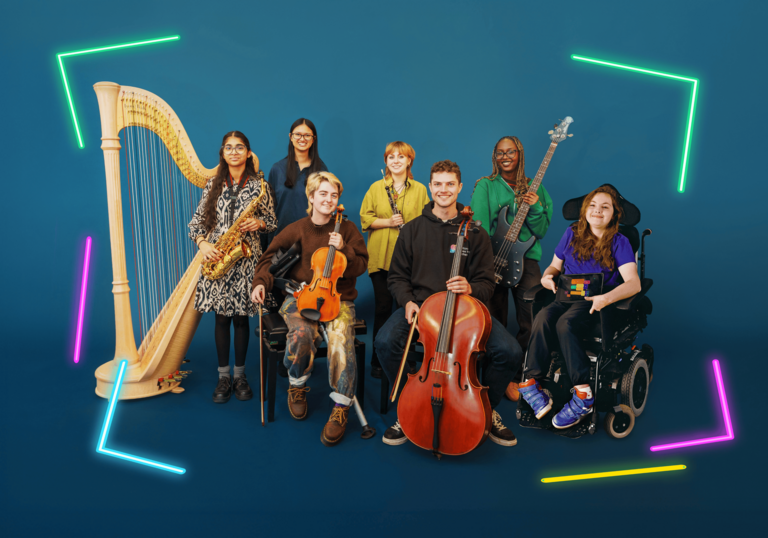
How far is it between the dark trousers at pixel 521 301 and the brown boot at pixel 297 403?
4.02ft

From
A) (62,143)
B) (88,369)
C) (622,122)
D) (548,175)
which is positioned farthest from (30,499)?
(622,122)

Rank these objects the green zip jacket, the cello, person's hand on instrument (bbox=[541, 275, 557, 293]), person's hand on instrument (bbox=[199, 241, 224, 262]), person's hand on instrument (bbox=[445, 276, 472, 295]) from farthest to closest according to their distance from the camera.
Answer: the green zip jacket → person's hand on instrument (bbox=[199, 241, 224, 262]) → person's hand on instrument (bbox=[541, 275, 557, 293]) → person's hand on instrument (bbox=[445, 276, 472, 295]) → the cello

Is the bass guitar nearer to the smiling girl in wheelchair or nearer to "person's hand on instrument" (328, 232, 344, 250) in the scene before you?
the smiling girl in wheelchair

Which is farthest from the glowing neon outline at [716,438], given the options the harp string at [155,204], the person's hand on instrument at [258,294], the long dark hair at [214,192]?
the harp string at [155,204]

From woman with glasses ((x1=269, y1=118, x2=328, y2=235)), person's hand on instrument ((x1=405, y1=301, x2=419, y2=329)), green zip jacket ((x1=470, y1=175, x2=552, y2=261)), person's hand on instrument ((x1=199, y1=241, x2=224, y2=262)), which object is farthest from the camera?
woman with glasses ((x1=269, y1=118, x2=328, y2=235))

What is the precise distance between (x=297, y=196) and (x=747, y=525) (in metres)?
2.76

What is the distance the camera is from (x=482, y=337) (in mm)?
2197

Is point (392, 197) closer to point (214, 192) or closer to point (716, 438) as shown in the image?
point (214, 192)

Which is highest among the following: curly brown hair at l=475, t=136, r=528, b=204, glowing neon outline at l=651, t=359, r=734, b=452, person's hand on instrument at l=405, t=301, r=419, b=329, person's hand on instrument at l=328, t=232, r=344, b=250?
curly brown hair at l=475, t=136, r=528, b=204

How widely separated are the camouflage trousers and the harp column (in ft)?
3.13

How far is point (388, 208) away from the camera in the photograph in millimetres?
3303

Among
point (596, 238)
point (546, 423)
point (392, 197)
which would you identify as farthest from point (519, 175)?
point (546, 423)

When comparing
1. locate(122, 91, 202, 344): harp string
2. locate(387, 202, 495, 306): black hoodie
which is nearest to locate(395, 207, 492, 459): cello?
locate(387, 202, 495, 306): black hoodie

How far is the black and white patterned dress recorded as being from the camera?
117 inches
